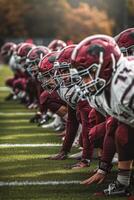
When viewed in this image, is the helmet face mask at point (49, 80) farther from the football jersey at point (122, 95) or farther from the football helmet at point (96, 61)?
the football jersey at point (122, 95)

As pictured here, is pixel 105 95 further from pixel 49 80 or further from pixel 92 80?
pixel 49 80

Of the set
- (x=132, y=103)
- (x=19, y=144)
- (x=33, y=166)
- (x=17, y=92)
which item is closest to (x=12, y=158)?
(x=33, y=166)

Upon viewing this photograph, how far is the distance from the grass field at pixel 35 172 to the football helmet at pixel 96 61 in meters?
0.86

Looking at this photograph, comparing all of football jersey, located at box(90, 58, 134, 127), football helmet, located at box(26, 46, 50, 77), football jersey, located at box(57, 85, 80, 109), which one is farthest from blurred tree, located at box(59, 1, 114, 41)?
football jersey, located at box(90, 58, 134, 127)

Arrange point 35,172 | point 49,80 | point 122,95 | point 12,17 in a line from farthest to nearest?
point 12,17 < point 49,80 < point 35,172 < point 122,95

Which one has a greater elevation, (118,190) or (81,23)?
(81,23)

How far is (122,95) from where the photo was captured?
494cm

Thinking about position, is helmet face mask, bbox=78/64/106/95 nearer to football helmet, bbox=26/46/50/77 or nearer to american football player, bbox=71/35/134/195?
american football player, bbox=71/35/134/195

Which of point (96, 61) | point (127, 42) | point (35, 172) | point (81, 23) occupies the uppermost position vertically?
point (81, 23)

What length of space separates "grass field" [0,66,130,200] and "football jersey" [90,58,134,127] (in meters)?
0.67

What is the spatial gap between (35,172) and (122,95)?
1764 millimetres

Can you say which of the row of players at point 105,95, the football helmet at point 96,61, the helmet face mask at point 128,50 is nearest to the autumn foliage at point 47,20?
the helmet face mask at point 128,50

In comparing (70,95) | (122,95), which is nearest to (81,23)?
(70,95)

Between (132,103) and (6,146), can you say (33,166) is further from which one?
(132,103)
